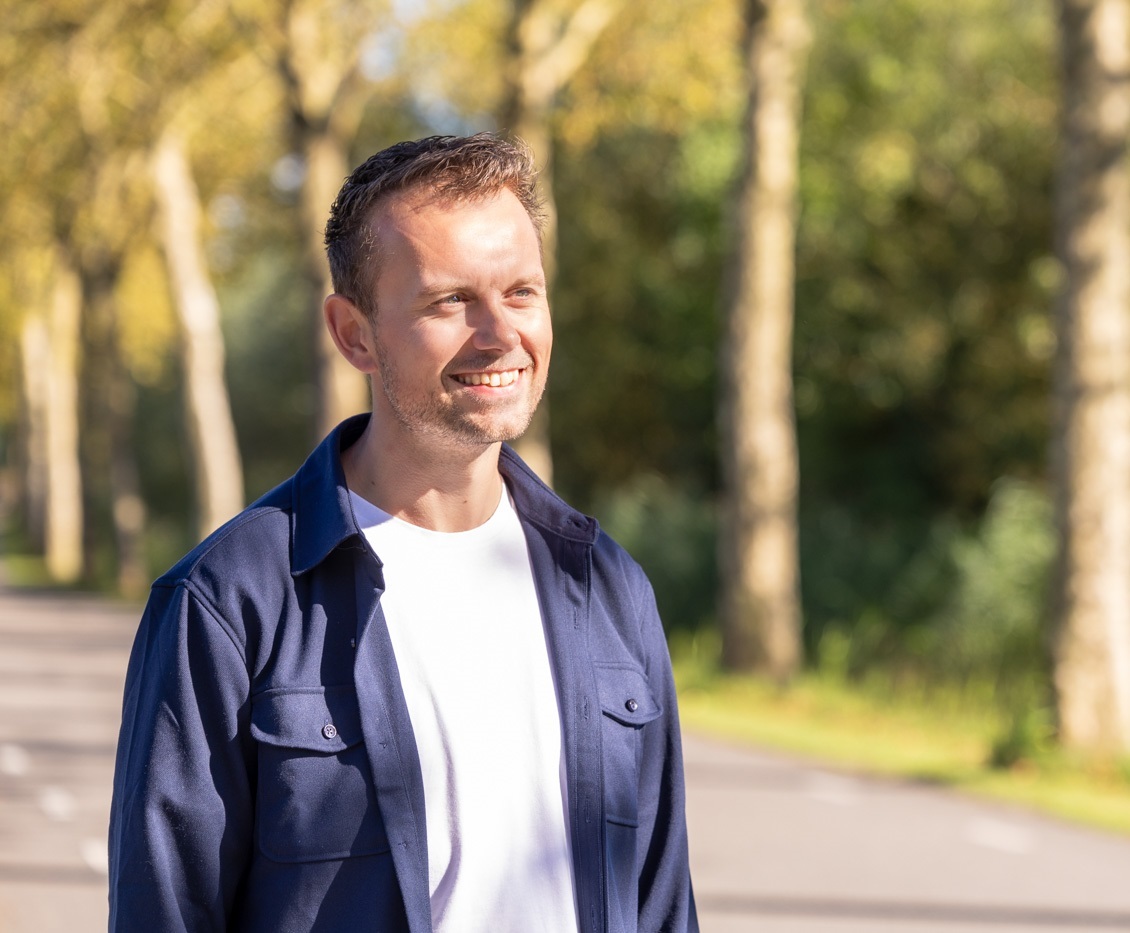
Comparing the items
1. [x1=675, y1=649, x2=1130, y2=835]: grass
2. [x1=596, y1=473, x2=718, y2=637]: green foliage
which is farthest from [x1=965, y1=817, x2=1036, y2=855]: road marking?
[x1=596, y1=473, x2=718, y2=637]: green foliage

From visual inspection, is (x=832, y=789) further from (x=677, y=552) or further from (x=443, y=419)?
(x=443, y=419)

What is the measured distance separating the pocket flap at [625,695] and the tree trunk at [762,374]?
44.9ft

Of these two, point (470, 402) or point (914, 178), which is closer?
point (470, 402)

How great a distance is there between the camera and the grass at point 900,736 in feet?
35.3

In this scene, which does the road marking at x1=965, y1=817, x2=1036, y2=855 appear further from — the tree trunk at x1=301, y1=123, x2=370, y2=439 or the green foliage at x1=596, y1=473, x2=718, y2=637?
the tree trunk at x1=301, y1=123, x2=370, y2=439

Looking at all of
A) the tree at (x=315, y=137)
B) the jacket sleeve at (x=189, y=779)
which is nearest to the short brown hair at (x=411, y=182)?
the jacket sleeve at (x=189, y=779)

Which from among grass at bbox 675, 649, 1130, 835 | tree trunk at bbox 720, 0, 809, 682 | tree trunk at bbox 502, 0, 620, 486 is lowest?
grass at bbox 675, 649, 1130, 835

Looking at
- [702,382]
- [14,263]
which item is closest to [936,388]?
[702,382]

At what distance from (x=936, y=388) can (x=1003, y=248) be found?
2.12 m

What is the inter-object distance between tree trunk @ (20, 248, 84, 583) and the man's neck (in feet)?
114

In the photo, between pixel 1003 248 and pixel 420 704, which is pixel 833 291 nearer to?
pixel 1003 248

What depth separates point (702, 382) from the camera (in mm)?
28812

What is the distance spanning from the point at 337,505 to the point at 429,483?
0.13m

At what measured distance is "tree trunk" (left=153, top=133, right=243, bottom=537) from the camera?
2605 cm
